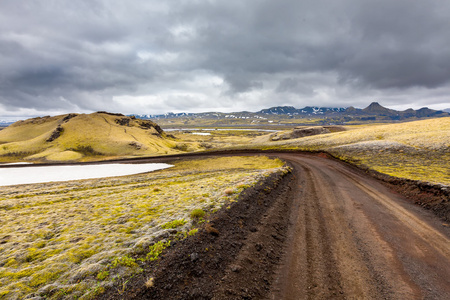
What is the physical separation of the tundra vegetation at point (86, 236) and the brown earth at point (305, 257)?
3.30 ft

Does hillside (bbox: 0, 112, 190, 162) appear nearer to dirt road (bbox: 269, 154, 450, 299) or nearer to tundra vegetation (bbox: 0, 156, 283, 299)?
tundra vegetation (bbox: 0, 156, 283, 299)

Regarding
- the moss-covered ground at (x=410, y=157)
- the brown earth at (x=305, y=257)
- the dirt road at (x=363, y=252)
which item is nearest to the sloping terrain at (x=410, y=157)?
the moss-covered ground at (x=410, y=157)

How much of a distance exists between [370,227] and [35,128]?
17621cm

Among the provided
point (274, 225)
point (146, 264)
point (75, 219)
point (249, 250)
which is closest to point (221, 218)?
point (249, 250)

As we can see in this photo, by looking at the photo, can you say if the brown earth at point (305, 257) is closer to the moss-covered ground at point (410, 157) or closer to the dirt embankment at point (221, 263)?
the dirt embankment at point (221, 263)

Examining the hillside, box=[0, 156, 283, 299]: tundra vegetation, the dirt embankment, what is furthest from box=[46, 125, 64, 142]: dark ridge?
the dirt embankment

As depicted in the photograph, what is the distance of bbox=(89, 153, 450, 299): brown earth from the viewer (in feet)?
20.3

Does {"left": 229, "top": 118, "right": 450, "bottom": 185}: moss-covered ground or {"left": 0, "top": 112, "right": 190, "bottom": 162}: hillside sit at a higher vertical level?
{"left": 0, "top": 112, "right": 190, "bottom": 162}: hillside

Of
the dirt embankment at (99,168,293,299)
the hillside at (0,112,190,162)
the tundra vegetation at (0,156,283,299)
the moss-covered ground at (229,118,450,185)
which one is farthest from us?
the hillside at (0,112,190,162)

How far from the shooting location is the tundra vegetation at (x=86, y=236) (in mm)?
6148

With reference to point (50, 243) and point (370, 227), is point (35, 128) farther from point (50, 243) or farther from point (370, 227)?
point (370, 227)

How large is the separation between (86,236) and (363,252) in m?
13.4

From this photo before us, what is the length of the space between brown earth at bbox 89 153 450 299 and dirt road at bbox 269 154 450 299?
39 millimetres

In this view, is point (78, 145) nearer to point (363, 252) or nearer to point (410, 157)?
point (363, 252)
